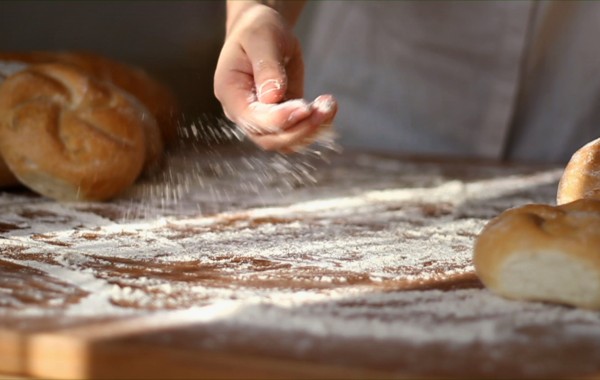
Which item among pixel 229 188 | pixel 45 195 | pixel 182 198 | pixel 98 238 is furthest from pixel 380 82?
pixel 98 238

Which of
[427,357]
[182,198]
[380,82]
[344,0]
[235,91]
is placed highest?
[344,0]

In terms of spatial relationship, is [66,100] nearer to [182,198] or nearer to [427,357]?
[182,198]

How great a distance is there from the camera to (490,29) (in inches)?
78.4

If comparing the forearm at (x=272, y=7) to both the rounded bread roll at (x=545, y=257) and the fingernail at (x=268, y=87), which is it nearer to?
the fingernail at (x=268, y=87)

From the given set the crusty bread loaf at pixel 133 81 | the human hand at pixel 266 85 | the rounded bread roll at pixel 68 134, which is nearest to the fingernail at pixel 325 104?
the human hand at pixel 266 85

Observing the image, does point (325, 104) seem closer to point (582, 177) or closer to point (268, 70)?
point (268, 70)

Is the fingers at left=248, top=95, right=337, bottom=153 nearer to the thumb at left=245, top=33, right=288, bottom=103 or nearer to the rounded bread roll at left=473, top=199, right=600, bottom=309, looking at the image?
the thumb at left=245, top=33, right=288, bottom=103

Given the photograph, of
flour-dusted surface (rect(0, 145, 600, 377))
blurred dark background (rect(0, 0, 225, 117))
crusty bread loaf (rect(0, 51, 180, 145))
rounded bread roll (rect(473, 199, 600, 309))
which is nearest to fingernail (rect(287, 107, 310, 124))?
flour-dusted surface (rect(0, 145, 600, 377))

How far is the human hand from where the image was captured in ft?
3.40

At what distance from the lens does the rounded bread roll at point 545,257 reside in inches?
29.6

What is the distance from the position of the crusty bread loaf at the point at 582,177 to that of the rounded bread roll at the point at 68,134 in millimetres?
665

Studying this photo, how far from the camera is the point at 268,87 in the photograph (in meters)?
1.10

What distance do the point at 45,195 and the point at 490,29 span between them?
1.18m

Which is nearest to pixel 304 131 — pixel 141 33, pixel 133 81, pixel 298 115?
pixel 298 115
